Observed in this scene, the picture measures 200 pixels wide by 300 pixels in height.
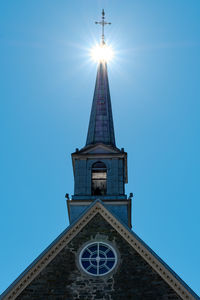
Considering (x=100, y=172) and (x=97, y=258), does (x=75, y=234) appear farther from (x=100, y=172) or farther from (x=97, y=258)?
(x=100, y=172)

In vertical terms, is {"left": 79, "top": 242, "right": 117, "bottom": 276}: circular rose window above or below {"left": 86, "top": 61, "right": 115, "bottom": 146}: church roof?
below

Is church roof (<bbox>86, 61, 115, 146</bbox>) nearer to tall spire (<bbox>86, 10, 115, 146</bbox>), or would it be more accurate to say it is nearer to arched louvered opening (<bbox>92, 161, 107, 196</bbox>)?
tall spire (<bbox>86, 10, 115, 146</bbox>)

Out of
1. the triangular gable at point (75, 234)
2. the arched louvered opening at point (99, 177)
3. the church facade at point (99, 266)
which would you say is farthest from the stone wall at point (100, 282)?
the arched louvered opening at point (99, 177)

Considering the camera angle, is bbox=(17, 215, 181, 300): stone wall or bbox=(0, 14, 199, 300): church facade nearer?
bbox=(17, 215, 181, 300): stone wall

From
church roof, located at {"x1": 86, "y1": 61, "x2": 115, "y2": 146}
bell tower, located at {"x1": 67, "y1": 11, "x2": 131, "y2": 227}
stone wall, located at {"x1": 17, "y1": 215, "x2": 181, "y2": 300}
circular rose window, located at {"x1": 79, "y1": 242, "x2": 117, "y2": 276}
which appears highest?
church roof, located at {"x1": 86, "y1": 61, "x2": 115, "y2": 146}

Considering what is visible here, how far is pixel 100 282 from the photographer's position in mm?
26594

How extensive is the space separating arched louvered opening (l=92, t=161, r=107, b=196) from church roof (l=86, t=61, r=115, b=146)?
2584 millimetres

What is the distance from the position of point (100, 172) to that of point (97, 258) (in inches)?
313

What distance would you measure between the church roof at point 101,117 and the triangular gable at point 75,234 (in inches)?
328

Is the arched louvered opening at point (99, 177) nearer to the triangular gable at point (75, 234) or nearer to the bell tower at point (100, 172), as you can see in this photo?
the bell tower at point (100, 172)

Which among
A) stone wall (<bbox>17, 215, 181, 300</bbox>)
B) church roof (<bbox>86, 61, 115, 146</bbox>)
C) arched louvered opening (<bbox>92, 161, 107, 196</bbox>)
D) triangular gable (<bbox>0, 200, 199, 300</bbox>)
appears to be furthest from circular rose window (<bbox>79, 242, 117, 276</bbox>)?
church roof (<bbox>86, 61, 115, 146</bbox>)

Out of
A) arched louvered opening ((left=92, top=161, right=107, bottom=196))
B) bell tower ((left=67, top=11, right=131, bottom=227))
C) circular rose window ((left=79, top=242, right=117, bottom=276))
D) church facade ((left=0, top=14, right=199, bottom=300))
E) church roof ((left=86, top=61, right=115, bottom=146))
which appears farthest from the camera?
church roof ((left=86, top=61, right=115, bottom=146))

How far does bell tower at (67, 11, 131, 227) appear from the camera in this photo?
3241 cm

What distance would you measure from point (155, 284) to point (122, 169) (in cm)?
943
